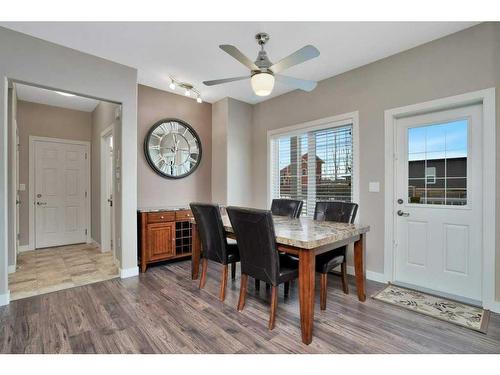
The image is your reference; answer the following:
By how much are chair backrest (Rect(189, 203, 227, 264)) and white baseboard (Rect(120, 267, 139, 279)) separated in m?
1.13

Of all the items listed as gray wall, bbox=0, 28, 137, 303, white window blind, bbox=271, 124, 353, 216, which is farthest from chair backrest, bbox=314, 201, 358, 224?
gray wall, bbox=0, 28, 137, 303

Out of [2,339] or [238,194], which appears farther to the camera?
[238,194]

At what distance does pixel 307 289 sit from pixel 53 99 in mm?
4967

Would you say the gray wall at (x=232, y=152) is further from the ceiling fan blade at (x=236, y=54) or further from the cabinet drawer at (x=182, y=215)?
the ceiling fan blade at (x=236, y=54)

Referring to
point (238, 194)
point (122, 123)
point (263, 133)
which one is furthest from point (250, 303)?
point (263, 133)

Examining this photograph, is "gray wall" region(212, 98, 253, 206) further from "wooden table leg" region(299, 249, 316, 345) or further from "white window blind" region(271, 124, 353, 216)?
"wooden table leg" region(299, 249, 316, 345)

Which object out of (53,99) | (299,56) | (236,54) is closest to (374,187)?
(299,56)

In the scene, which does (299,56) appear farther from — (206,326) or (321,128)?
(206,326)

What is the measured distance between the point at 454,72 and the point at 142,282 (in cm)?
403

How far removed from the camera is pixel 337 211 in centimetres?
282

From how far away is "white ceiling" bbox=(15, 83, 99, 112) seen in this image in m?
3.84

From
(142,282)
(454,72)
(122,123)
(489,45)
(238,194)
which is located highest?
(489,45)

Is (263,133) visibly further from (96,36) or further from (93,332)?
(93,332)

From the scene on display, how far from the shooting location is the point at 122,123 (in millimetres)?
3143
